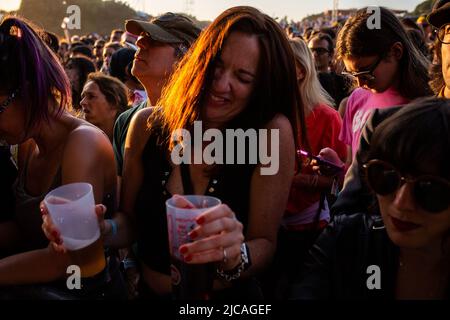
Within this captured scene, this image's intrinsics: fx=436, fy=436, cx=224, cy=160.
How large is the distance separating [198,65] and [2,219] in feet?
3.55

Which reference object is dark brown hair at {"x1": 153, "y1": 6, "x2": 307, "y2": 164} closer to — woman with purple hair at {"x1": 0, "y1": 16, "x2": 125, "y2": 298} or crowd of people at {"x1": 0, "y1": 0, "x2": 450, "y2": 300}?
crowd of people at {"x1": 0, "y1": 0, "x2": 450, "y2": 300}

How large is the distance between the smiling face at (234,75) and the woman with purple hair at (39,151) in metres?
0.48

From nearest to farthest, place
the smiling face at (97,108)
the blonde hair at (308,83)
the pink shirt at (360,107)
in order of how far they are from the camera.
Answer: the pink shirt at (360,107)
the blonde hair at (308,83)
the smiling face at (97,108)

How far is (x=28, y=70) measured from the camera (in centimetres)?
171

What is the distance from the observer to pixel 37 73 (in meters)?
1.72

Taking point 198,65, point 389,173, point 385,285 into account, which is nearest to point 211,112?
point 198,65

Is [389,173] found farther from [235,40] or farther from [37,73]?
[37,73]

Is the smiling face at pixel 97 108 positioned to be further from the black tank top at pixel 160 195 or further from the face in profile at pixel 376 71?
the black tank top at pixel 160 195

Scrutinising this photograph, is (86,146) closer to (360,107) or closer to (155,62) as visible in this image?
(155,62)

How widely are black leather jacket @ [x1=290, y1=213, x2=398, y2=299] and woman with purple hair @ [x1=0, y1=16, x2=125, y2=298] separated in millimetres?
741

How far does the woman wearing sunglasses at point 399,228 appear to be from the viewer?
4.00 feet

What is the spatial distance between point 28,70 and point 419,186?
147 cm

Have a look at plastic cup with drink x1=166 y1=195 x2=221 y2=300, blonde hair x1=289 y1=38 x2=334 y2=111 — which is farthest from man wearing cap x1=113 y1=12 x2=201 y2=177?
plastic cup with drink x1=166 y1=195 x2=221 y2=300

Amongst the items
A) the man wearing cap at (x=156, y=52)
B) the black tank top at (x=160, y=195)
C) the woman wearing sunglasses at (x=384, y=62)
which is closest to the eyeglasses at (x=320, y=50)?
the woman wearing sunglasses at (x=384, y=62)
